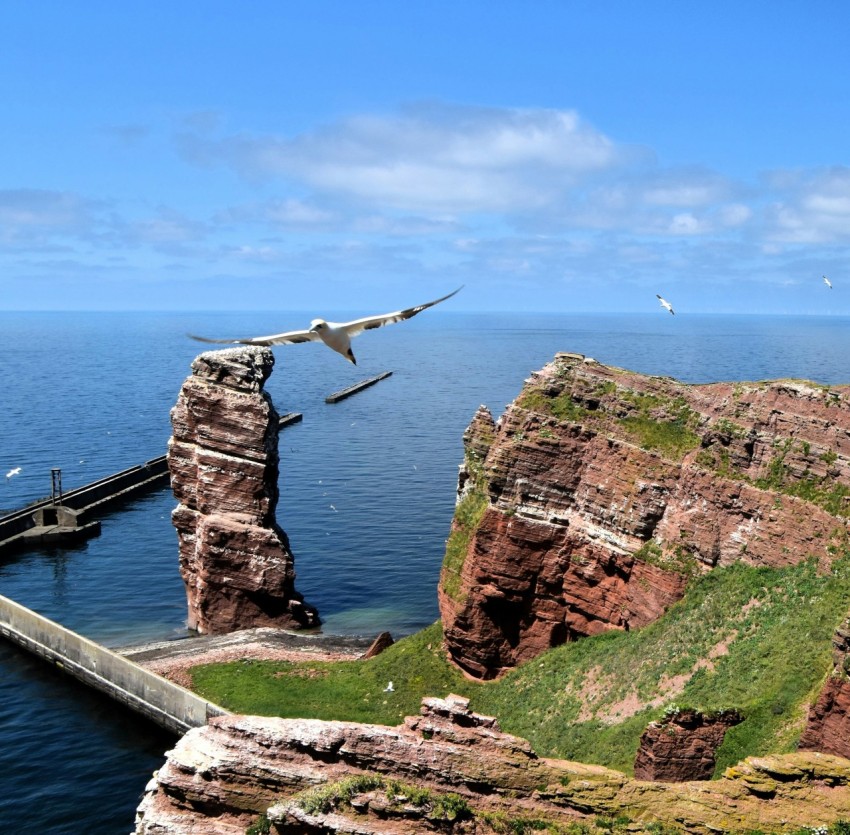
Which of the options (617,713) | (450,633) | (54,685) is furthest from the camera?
(54,685)

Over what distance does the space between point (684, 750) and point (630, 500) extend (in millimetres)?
Result: 14554

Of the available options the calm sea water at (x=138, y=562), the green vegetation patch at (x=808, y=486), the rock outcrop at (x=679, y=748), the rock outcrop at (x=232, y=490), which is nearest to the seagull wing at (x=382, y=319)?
the rock outcrop at (x=679, y=748)

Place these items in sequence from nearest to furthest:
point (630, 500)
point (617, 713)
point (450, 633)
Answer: point (617, 713) → point (630, 500) → point (450, 633)

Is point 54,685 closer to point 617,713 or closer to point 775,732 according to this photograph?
point 617,713

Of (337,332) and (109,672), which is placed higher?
(337,332)

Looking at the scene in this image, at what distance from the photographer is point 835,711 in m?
28.2

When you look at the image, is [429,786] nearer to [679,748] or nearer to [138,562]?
[679,748]

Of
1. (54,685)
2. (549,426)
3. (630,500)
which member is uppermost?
(549,426)

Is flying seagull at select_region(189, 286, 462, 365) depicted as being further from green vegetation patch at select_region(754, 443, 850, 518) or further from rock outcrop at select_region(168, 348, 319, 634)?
rock outcrop at select_region(168, 348, 319, 634)

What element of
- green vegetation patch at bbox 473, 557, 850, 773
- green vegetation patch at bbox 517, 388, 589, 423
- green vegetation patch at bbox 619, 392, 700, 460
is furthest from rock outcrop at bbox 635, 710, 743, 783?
green vegetation patch at bbox 517, 388, 589, 423

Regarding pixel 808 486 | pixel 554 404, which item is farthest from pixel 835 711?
pixel 554 404

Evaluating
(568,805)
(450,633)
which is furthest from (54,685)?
(568,805)

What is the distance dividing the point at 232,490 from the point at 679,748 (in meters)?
37.8

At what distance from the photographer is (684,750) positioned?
3222 cm
